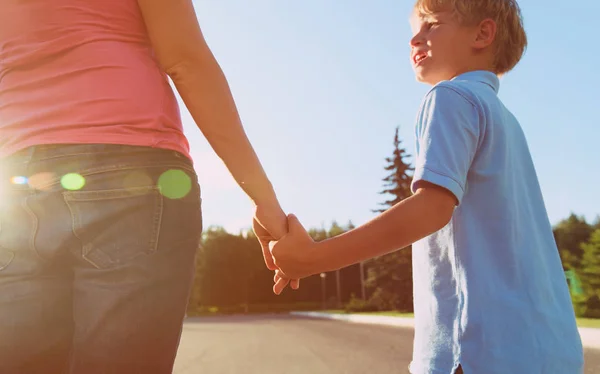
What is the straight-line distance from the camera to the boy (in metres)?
1.60

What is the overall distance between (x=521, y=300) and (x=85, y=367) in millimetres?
1049

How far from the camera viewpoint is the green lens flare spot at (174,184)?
1.42 metres

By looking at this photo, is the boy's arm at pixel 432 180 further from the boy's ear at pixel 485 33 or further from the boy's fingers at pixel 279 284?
the boy's fingers at pixel 279 284

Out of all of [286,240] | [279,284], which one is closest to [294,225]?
[286,240]

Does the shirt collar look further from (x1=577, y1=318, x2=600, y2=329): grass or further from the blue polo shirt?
(x1=577, y1=318, x2=600, y2=329): grass

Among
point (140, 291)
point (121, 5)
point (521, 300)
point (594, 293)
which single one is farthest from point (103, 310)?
point (594, 293)

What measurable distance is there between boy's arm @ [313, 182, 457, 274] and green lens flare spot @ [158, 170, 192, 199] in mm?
496

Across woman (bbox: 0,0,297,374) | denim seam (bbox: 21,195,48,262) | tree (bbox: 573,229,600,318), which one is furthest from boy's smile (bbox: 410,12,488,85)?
tree (bbox: 573,229,600,318)

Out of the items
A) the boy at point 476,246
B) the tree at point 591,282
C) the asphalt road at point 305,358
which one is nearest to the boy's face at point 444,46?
the boy at point 476,246

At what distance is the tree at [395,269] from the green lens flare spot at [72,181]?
41247 mm

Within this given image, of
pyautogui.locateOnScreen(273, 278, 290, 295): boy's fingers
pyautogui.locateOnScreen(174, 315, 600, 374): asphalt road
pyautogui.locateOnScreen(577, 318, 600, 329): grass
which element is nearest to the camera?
pyautogui.locateOnScreen(273, 278, 290, 295): boy's fingers

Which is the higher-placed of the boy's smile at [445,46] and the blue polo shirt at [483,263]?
the boy's smile at [445,46]

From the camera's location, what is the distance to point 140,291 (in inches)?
52.7

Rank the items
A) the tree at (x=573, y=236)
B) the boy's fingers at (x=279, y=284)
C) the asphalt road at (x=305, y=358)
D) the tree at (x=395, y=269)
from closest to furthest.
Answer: the boy's fingers at (x=279, y=284)
the asphalt road at (x=305, y=358)
the tree at (x=395, y=269)
the tree at (x=573, y=236)
